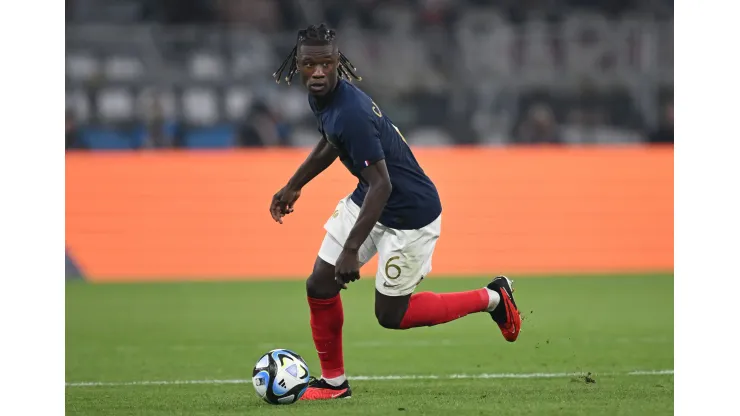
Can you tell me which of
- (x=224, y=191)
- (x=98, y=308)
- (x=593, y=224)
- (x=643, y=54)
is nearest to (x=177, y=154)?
(x=224, y=191)

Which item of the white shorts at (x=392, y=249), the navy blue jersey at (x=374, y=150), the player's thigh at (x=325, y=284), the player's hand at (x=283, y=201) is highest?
the navy blue jersey at (x=374, y=150)

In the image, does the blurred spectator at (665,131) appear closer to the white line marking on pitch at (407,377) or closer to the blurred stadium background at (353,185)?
the blurred stadium background at (353,185)

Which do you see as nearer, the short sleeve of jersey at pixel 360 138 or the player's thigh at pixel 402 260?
the short sleeve of jersey at pixel 360 138

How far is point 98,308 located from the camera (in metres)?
11.5

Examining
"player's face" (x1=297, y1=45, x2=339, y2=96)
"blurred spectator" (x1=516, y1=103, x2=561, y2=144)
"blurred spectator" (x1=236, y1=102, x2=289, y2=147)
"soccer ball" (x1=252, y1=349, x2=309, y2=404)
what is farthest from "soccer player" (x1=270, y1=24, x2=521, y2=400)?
"blurred spectator" (x1=516, y1=103, x2=561, y2=144)

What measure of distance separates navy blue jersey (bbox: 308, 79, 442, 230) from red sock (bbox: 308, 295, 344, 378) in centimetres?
57

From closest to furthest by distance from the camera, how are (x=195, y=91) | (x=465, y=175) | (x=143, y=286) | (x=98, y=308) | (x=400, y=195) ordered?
(x=400, y=195) < (x=98, y=308) < (x=143, y=286) < (x=465, y=175) < (x=195, y=91)

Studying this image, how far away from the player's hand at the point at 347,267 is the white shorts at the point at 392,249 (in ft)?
1.66

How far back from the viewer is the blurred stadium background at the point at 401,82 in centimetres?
1672

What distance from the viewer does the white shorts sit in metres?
6.28

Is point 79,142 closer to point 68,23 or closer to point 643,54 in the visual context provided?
point 68,23

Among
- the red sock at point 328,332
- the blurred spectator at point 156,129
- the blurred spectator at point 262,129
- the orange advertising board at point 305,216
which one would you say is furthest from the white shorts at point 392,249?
the blurred spectator at point 156,129

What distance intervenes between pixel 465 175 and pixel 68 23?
724cm

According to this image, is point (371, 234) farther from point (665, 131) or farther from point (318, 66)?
point (665, 131)
